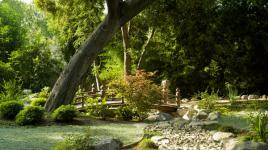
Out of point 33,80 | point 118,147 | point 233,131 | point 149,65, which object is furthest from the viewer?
point 33,80

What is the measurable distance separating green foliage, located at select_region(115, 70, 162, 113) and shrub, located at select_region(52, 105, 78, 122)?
7.14 feet

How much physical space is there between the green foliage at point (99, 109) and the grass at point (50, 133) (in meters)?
1.03

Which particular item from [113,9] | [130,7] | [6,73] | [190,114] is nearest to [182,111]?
[190,114]

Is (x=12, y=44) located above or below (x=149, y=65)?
above

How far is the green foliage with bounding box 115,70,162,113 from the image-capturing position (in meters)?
13.5

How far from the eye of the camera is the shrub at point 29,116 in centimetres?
1148

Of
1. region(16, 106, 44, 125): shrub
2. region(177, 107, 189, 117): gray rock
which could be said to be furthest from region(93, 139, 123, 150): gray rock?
region(177, 107, 189, 117): gray rock

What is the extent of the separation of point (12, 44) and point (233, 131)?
69.5 ft

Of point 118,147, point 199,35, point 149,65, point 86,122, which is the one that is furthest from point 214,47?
point 118,147

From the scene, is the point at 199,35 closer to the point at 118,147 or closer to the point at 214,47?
the point at 214,47

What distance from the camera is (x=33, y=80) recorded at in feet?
82.7

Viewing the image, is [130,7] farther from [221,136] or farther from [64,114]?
[221,136]

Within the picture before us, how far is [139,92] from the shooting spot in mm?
13562

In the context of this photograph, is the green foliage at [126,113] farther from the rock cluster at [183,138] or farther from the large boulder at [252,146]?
the large boulder at [252,146]
